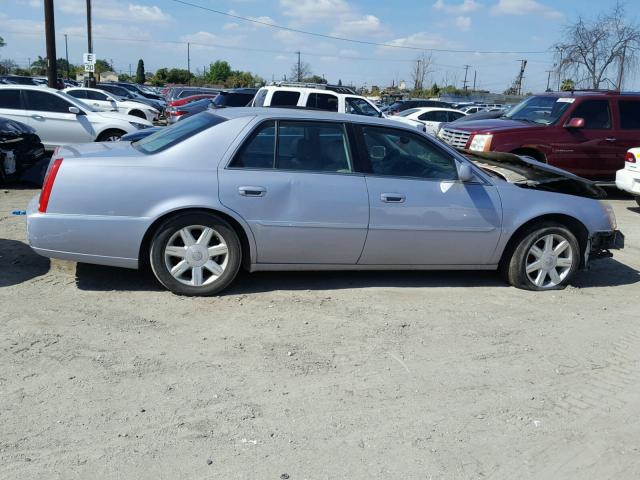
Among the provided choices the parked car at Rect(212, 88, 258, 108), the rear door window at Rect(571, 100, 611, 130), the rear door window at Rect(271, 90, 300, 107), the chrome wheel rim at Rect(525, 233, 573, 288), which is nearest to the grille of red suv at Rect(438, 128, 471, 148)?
the rear door window at Rect(571, 100, 611, 130)

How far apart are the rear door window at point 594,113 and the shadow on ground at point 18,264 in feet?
30.3

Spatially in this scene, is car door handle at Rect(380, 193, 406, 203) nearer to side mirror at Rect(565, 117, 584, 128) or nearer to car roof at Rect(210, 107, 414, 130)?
car roof at Rect(210, 107, 414, 130)

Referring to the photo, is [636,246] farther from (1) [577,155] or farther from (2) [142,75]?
(2) [142,75]

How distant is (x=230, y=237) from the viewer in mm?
5059

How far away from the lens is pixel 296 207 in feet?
16.9

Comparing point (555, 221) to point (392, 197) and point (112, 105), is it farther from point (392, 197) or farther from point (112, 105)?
point (112, 105)

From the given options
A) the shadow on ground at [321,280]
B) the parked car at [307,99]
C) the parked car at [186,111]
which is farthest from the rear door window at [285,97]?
the shadow on ground at [321,280]

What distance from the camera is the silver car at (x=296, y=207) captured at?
4.89m

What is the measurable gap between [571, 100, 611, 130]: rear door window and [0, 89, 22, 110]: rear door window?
10384 millimetres

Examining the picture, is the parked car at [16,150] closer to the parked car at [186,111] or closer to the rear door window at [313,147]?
the rear door window at [313,147]

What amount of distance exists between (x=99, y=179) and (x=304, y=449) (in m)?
2.76

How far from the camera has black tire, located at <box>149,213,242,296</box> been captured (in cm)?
497

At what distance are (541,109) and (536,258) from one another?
21.6ft

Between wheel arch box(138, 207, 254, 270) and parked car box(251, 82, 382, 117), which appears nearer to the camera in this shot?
wheel arch box(138, 207, 254, 270)
